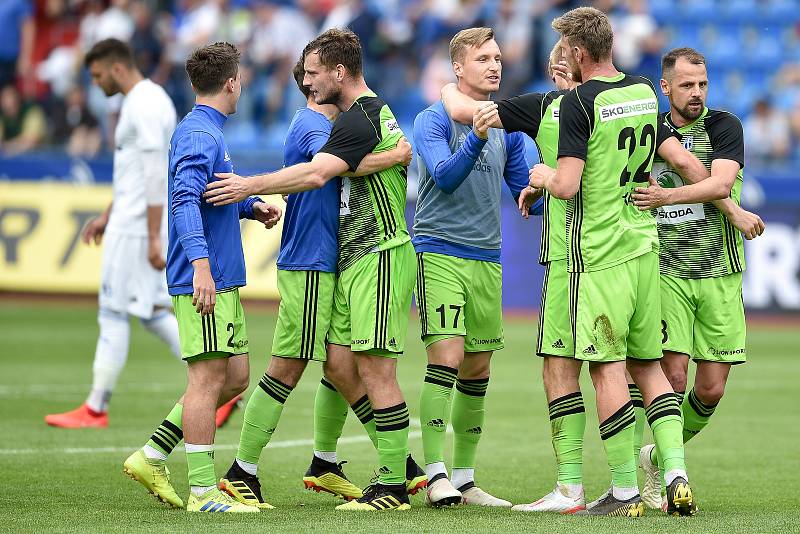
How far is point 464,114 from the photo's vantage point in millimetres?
7039

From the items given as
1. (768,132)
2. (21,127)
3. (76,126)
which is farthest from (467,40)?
(21,127)

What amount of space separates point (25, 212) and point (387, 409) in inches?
541

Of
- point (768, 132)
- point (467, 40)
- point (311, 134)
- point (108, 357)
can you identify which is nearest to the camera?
point (311, 134)

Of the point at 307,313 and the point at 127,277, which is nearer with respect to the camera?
the point at 307,313

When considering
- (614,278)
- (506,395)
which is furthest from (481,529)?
(506,395)

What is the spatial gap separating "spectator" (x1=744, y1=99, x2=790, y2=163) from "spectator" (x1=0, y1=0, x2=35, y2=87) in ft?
42.3

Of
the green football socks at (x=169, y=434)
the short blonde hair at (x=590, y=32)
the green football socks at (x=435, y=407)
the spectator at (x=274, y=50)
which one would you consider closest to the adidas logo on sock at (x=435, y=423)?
the green football socks at (x=435, y=407)

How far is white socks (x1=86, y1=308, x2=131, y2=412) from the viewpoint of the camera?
1009cm

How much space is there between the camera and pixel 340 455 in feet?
29.3

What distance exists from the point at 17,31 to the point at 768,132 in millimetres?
13600

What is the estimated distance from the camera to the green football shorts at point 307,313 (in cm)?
700

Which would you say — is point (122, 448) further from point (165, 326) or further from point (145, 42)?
point (145, 42)

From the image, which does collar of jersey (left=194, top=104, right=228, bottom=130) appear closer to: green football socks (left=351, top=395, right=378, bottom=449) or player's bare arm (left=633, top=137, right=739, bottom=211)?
green football socks (left=351, top=395, right=378, bottom=449)

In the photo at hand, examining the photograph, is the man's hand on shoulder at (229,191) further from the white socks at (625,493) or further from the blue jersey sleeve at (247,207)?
the white socks at (625,493)
